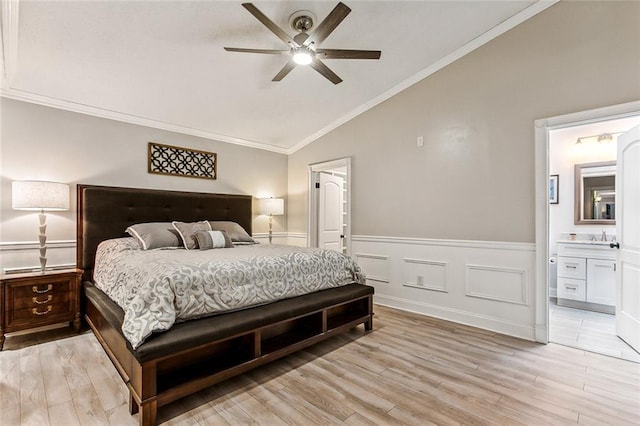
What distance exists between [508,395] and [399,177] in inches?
101

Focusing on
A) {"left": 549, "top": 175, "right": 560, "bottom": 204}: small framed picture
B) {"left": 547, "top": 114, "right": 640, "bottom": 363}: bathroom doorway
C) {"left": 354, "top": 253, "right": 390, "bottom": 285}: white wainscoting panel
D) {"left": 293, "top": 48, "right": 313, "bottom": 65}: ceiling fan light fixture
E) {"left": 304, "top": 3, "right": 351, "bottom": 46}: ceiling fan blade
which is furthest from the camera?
{"left": 549, "top": 175, "right": 560, "bottom": 204}: small framed picture

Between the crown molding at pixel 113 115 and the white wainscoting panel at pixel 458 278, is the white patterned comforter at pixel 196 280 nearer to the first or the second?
the white wainscoting panel at pixel 458 278

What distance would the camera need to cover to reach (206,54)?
293 centimetres

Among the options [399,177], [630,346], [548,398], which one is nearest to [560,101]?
[399,177]

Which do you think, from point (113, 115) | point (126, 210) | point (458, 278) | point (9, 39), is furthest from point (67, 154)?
point (458, 278)

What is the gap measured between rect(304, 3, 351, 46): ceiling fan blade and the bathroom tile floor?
11.0 feet

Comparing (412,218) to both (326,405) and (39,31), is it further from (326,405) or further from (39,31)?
(39,31)

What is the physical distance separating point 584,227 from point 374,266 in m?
2.90

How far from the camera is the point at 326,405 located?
1.89m

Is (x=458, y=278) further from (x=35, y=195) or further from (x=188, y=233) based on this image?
(x=35, y=195)

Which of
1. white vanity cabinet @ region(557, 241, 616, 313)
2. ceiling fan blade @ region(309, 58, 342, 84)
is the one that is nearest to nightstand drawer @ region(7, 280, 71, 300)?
ceiling fan blade @ region(309, 58, 342, 84)

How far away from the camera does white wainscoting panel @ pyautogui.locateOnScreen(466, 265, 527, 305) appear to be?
3.02m

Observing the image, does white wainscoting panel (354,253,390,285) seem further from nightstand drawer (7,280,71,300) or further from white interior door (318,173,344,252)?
nightstand drawer (7,280,71,300)

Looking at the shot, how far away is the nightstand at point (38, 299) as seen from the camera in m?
2.67
